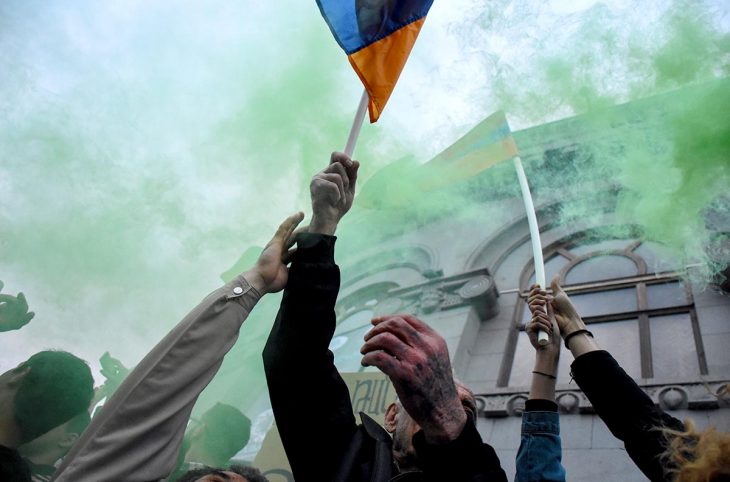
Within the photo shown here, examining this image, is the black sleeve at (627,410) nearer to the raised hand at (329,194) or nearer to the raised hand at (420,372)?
the raised hand at (420,372)

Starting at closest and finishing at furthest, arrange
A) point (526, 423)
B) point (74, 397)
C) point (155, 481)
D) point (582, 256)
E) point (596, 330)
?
point (155, 481), point (526, 423), point (74, 397), point (596, 330), point (582, 256)

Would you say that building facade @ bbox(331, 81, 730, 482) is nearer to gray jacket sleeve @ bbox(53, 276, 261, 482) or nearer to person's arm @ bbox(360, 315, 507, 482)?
person's arm @ bbox(360, 315, 507, 482)

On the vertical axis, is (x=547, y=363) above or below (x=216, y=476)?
above

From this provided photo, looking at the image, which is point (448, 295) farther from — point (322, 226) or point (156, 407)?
point (156, 407)

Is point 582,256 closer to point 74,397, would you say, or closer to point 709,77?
point 709,77

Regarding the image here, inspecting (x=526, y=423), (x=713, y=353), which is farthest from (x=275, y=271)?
(x=713, y=353)

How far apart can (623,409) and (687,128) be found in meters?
4.58

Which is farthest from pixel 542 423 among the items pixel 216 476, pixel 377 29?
pixel 377 29

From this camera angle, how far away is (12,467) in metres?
2.17

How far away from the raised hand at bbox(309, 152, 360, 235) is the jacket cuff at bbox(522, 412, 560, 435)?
3.53 feet

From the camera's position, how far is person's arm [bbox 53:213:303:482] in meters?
1.38

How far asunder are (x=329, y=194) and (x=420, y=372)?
2.67 feet

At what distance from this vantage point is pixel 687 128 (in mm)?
5535

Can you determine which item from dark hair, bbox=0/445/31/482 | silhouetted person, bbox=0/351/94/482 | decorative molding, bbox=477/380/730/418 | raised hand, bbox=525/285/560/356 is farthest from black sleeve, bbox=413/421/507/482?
decorative molding, bbox=477/380/730/418
